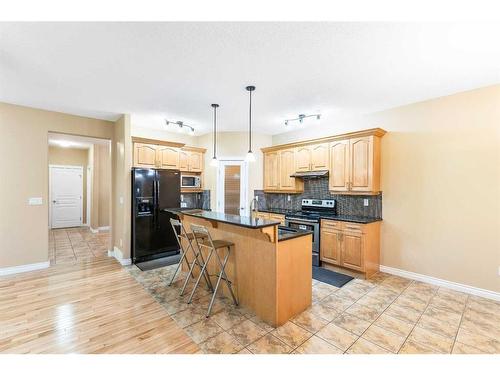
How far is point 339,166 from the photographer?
4199 mm

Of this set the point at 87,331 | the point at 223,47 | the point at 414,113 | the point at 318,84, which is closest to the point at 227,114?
the point at 318,84

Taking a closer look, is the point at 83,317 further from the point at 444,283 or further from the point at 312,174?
the point at 444,283

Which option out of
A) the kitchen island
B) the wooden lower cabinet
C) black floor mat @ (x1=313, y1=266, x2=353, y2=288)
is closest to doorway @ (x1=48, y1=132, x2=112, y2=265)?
the kitchen island

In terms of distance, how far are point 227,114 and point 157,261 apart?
303cm

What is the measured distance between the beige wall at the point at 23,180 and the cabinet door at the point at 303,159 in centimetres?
442

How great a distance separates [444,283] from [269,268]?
9.05ft

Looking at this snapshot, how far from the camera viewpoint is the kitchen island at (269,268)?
7.79 feet

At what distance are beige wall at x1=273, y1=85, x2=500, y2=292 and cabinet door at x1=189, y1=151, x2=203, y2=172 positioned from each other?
150 inches

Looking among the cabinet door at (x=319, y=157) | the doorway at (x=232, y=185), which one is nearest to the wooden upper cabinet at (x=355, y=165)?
the cabinet door at (x=319, y=157)

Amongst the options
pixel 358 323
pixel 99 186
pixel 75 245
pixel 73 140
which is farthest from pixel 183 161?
pixel 358 323

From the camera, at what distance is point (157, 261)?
4402 millimetres

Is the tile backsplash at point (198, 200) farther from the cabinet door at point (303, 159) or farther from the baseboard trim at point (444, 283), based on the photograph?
the baseboard trim at point (444, 283)

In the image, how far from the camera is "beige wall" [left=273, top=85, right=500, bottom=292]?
2.99 meters

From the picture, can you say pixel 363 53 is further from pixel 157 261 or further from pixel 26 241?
pixel 26 241
